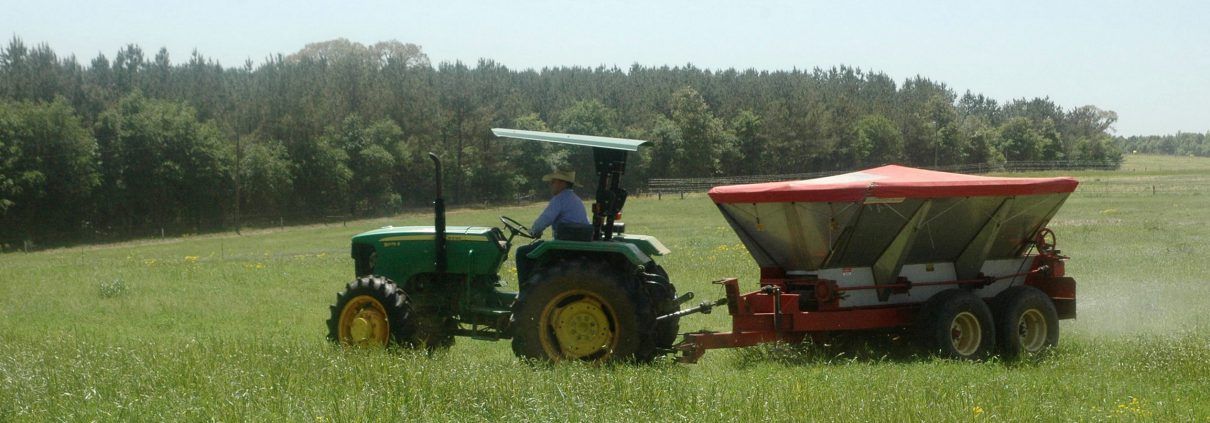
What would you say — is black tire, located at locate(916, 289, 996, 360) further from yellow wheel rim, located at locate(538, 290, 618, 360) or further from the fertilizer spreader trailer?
yellow wheel rim, located at locate(538, 290, 618, 360)

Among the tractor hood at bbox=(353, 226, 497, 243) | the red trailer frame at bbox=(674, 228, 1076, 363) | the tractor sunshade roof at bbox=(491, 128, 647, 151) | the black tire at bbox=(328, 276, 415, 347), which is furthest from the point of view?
the tractor hood at bbox=(353, 226, 497, 243)

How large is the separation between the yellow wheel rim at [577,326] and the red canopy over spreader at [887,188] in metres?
2.07

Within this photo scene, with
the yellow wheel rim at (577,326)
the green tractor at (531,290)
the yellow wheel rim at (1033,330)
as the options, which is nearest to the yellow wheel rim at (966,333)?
the yellow wheel rim at (1033,330)

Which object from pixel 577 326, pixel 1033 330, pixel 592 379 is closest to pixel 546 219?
pixel 577 326

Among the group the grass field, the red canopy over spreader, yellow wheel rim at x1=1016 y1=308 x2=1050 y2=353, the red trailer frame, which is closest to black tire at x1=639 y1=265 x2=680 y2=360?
the red trailer frame

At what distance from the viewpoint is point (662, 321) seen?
34.6 feet

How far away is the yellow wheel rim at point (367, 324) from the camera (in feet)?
36.2

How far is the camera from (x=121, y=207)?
2918 inches

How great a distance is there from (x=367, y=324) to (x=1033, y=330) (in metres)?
7.02


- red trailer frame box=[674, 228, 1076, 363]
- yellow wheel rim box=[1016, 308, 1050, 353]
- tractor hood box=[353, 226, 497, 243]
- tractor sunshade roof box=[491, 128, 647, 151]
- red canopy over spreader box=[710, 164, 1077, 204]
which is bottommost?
yellow wheel rim box=[1016, 308, 1050, 353]

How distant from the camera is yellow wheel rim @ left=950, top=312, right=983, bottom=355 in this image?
439 inches

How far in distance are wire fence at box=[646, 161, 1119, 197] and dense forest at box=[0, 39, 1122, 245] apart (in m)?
2.76

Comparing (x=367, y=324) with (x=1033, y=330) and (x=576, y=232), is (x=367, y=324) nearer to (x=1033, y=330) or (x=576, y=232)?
(x=576, y=232)

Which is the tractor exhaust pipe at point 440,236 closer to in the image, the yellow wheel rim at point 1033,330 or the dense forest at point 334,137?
the yellow wheel rim at point 1033,330
